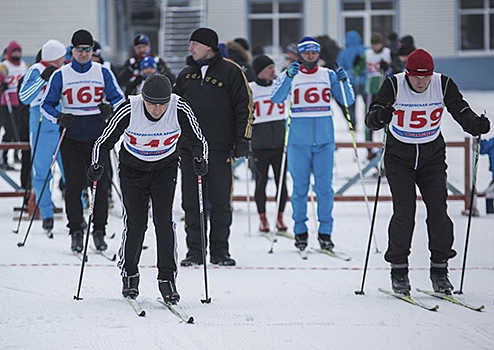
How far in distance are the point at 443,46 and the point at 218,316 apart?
27161 mm

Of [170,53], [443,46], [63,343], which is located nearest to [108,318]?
[63,343]

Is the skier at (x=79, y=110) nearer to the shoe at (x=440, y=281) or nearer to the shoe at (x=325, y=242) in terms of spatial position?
the shoe at (x=325, y=242)

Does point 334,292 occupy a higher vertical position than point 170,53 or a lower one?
lower

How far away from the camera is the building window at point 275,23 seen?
3198 centimetres

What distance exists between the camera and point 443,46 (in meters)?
31.8

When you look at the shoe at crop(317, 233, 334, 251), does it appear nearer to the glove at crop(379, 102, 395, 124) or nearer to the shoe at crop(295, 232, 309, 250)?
the shoe at crop(295, 232, 309, 250)

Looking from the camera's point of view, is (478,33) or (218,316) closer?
(218,316)

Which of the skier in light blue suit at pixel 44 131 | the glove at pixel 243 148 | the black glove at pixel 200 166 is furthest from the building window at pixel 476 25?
the black glove at pixel 200 166

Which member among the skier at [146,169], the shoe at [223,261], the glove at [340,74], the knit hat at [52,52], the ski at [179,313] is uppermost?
the knit hat at [52,52]

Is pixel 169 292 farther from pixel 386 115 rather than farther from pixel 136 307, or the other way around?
pixel 386 115

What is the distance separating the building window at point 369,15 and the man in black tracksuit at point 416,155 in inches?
1000

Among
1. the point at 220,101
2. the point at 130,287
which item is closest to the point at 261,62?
the point at 220,101

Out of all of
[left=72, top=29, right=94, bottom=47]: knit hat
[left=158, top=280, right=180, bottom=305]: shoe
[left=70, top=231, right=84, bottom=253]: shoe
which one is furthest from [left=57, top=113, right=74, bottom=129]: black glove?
[left=158, top=280, right=180, bottom=305]: shoe

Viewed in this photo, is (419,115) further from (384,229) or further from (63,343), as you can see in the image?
(384,229)
